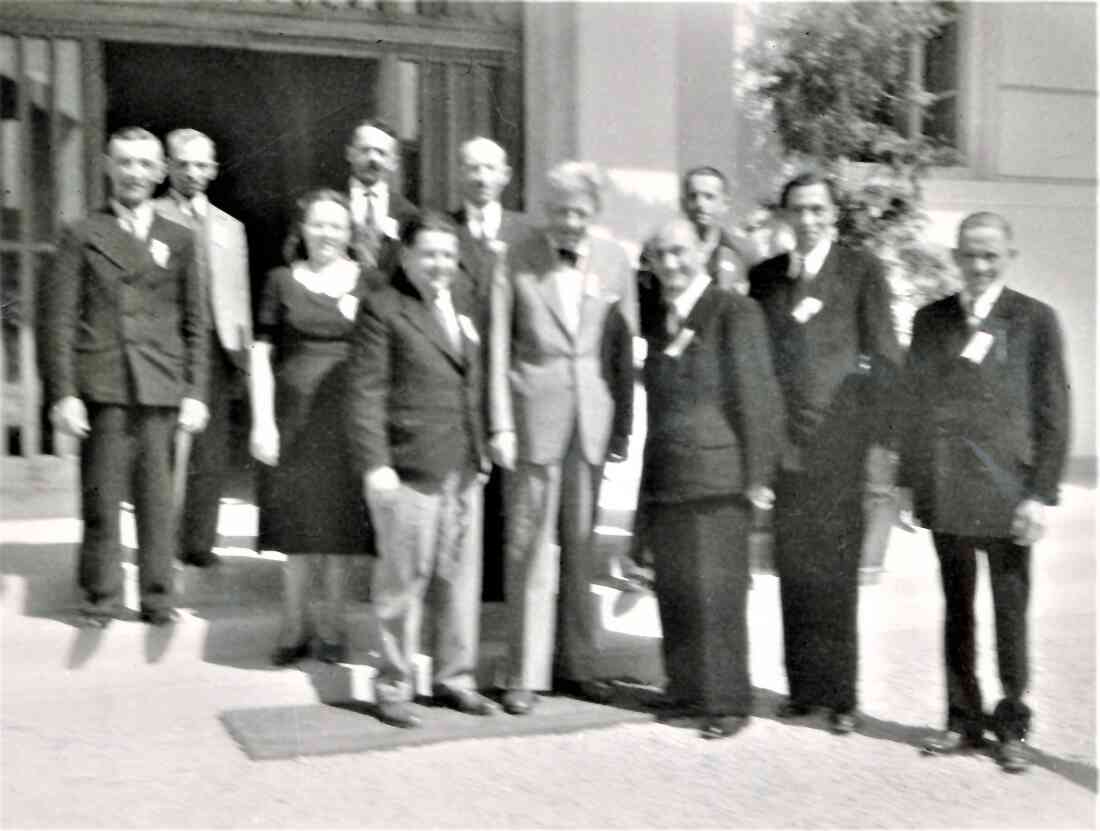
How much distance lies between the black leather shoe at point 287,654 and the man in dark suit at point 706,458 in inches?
50.5

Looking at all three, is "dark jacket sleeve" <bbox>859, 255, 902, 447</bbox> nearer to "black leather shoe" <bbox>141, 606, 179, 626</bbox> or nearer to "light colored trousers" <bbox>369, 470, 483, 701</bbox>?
"light colored trousers" <bbox>369, 470, 483, 701</bbox>

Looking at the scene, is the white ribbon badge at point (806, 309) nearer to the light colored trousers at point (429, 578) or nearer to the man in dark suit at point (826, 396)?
the man in dark suit at point (826, 396)

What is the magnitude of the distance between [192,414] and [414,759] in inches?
55.8

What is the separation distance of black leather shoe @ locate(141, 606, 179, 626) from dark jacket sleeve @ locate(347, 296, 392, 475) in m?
0.93

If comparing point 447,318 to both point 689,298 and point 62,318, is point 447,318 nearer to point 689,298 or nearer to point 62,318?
point 689,298

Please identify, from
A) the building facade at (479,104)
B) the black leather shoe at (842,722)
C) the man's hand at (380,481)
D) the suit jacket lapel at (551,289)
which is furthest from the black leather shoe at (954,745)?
the building facade at (479,104)

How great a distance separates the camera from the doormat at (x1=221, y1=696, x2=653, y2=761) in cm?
387

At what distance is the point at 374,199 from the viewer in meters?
4.39

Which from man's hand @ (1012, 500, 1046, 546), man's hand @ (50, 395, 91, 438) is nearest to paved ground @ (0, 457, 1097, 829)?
man's hand @ (50, 395, 91, 438)

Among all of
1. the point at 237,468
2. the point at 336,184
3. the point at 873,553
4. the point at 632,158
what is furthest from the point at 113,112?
the point at 873,553

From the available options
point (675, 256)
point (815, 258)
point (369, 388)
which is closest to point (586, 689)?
point (369, 388)

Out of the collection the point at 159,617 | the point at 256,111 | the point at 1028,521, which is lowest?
the point at 159,617

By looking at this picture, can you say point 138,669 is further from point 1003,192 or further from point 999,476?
point 1003,192

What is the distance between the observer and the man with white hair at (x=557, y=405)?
4.06 meters
